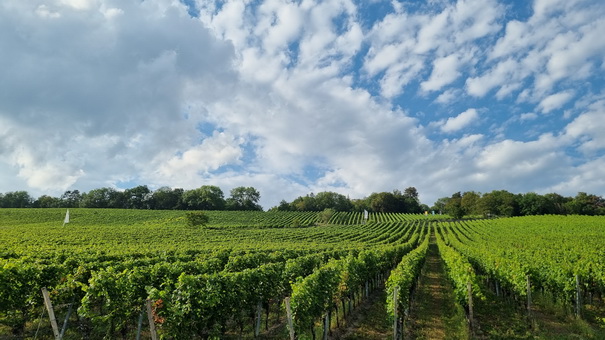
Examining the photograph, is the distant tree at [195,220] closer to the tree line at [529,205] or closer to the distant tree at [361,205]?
the tree line at [529,205]

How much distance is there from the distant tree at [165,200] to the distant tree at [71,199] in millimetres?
23849

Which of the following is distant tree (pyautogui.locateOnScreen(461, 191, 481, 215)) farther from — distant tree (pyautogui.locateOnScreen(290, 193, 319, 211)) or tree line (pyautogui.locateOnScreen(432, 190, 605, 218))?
distant tree (pyautogui.locateOnScreen(290, 193, 319, 211))

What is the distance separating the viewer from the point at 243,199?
135 m

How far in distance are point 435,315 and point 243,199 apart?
4885 inches

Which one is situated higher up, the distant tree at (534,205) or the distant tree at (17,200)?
the distant tree at (534,205)

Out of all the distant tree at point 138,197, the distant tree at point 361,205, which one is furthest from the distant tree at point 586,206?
the distant tree at point 138,197

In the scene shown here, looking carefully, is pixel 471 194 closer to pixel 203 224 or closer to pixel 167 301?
pixel 203 224

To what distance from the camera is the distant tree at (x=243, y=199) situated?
130 meters

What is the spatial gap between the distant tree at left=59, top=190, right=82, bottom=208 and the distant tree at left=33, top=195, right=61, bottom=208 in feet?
5.55

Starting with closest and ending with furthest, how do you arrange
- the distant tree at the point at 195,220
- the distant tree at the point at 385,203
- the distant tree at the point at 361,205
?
the distant tree at the point at 195,220, the distant tree at the point at 385,203, the distant tree at the point at 361,205

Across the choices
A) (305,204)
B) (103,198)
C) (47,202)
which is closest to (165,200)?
(103,198)

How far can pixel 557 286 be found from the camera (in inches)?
587

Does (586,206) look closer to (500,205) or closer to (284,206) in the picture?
(500,205)

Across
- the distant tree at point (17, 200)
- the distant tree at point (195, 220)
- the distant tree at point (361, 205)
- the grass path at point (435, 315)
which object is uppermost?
the distant tree at point (361, 205)
